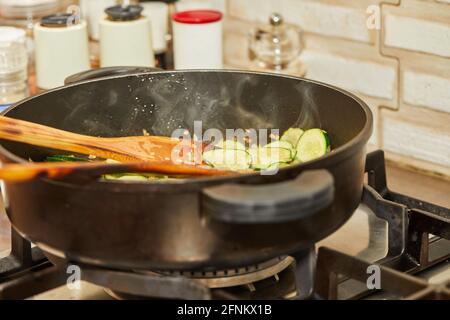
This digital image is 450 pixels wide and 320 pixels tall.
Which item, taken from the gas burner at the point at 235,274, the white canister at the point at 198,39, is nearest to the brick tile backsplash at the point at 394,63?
the white canister at the point at 198,39

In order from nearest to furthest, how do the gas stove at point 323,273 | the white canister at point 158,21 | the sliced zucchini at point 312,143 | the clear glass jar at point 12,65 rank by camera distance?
the gas stove at point 323,273, the sliced zucchini at point 312,143, the clear glass jar at point 12,65, the white canister at point 158,21

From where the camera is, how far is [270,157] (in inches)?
46.1

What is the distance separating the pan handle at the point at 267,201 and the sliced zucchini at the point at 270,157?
35 cm

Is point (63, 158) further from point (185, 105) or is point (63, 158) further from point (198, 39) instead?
point (198, 39)

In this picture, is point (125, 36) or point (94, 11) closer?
point (125, 36)

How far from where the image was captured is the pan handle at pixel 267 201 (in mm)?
768

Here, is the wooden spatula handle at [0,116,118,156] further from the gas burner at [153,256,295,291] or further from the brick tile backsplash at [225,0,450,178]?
the brick tile backsplash at [225,0,450,178]

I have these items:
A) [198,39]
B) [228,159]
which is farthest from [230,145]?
[198,39]

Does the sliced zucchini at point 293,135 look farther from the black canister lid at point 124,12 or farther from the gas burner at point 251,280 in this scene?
the black canister lid at point 124,12

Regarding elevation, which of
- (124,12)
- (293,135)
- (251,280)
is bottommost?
(251,280)

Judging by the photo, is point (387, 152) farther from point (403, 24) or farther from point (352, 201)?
point (352, 201)

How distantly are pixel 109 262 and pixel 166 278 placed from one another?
66mm

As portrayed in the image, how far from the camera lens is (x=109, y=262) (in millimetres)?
871

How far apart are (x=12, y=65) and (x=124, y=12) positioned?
0.81 ft
